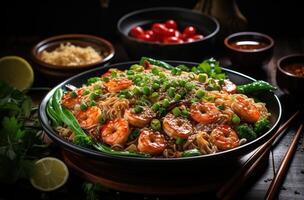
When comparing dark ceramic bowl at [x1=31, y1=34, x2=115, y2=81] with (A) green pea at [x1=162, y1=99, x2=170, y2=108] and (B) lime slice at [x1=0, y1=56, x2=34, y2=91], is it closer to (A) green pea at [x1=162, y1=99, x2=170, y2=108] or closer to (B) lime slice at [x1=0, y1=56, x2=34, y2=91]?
(B) lime slice at [x1=0, y1=56, x2=34, y2=91]

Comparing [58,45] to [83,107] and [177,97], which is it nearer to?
[83,107]

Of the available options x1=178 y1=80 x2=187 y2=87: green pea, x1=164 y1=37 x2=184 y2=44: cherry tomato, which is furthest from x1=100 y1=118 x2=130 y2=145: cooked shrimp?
x1=164 y1=37 x2=184 y2=44: cherry tomato

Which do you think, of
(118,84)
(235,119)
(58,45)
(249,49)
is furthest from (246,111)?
(58,45)

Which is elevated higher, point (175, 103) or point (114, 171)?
point (175, 103)

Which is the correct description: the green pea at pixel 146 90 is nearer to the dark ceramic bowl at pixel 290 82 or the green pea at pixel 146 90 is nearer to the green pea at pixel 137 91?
the green pea at pixel 137 91

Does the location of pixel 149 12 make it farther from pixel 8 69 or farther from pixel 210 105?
pixel 210 105

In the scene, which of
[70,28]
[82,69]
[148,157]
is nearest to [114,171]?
[148,157]
